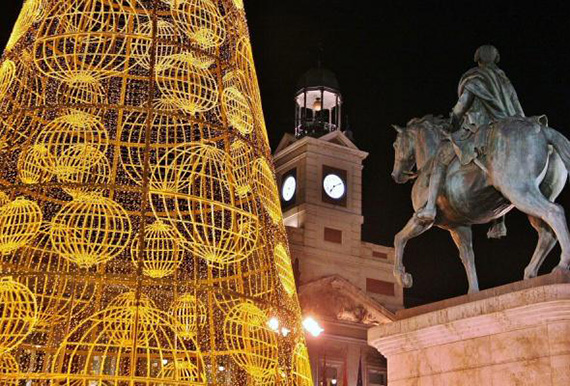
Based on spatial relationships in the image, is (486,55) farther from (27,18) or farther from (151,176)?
(27,18)

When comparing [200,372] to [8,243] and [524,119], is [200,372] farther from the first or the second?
[524,119]

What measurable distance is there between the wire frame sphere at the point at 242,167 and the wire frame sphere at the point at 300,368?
74.7 inches

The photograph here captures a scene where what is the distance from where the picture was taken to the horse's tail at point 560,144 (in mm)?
9383

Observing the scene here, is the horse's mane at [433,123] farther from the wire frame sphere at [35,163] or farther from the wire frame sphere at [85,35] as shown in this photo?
the wire frame sphere at [35,163]

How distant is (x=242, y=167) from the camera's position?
952 cm

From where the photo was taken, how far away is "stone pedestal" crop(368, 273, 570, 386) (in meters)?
8.37

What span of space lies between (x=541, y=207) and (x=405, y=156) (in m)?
2.43

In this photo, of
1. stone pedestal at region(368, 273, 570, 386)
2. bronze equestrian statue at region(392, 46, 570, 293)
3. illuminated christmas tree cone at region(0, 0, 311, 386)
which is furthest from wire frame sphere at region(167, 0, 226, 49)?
stone pedestal at region(368, 273, 570, 386)

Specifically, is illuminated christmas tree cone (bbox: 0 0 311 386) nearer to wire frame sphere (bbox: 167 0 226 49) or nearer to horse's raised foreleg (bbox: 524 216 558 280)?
wire frame sphere (bbox: 167 0 226 49)

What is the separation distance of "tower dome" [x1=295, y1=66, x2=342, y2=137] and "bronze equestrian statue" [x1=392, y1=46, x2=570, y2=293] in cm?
3111

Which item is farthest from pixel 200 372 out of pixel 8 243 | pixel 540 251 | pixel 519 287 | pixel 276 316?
pixel 540 251

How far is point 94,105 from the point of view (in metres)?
8.31

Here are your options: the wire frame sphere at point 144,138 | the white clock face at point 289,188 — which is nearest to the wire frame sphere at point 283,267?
the wire frame sphere at point 144,138

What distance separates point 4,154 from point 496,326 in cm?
579
